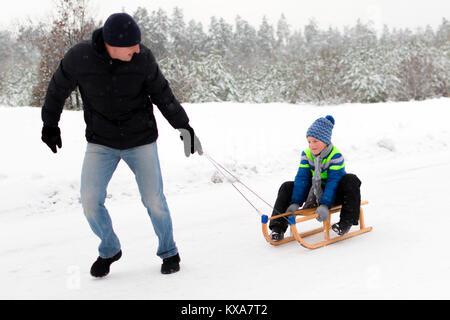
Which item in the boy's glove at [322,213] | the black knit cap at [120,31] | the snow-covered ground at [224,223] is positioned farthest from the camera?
the boy's glove at [322,213]

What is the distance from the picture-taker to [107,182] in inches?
118

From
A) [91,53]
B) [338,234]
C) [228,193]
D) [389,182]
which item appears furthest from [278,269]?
[389,182]

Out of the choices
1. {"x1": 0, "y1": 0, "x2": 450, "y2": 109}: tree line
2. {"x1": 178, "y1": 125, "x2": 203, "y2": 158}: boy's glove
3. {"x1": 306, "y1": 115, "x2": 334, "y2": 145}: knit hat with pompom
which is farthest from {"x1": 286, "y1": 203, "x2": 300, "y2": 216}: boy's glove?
{"x1": 0, "y1": 0, "x2": 450, "y2": 109}: tree line

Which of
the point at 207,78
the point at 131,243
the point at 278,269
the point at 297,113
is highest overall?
the point at 278,269

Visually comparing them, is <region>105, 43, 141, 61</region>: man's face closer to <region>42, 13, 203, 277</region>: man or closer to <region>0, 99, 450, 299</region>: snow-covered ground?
<region>42, 13, 203, 277</region>: man

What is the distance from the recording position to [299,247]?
3582 millimetres

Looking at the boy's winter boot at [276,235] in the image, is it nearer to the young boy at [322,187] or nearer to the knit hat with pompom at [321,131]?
the young boy at [322,187]

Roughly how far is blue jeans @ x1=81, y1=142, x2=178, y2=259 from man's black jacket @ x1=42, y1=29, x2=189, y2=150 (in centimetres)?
7

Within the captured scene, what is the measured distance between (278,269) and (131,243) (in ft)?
5.24

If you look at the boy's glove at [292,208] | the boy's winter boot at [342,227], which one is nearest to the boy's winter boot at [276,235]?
the boy's glove at [292,208]

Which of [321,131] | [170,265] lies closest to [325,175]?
[321,131]

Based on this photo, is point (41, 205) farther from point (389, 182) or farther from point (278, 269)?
point (389, 182)

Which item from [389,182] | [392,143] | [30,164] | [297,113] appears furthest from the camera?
[297,113]

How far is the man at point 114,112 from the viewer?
273 centimetres
